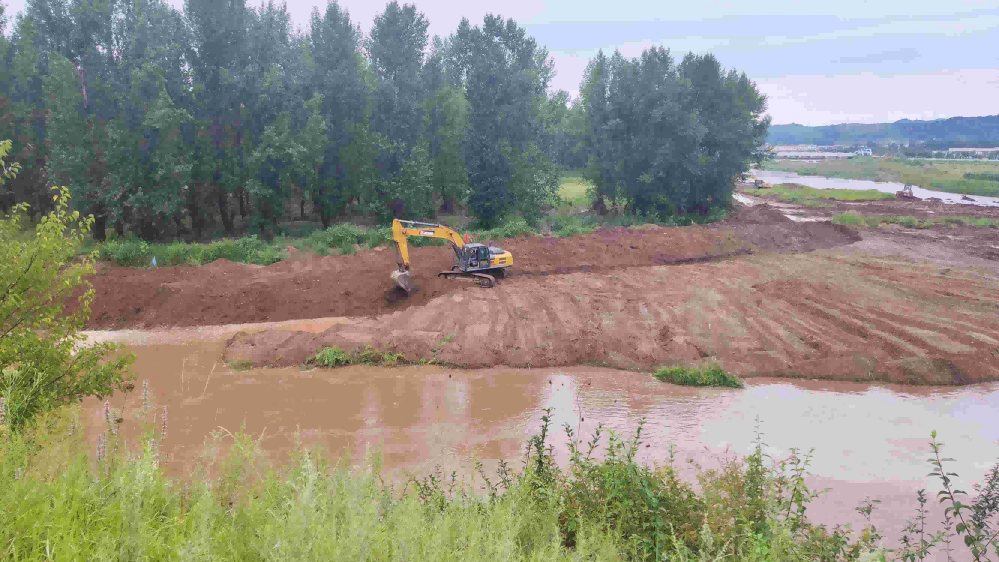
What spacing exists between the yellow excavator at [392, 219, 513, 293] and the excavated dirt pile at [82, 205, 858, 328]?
620 millimetres

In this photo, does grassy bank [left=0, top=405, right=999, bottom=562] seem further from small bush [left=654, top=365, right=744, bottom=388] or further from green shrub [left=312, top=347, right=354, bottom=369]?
green shrub [left=312, top=347, right=354, bottom=369]

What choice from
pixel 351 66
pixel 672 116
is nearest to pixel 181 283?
pixel 351 66

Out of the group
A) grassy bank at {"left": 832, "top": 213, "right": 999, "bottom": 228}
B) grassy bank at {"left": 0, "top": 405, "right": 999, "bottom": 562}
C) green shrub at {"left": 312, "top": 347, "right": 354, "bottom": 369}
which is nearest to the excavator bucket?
green shrub at {"left": 312, "top": 347, "right": 354, "bottom": 369}

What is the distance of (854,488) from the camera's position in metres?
10.5

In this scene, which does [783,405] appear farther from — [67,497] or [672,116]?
[672,116]

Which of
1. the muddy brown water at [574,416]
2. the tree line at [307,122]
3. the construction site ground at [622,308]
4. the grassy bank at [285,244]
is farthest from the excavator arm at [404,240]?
the tree line at [307,122]

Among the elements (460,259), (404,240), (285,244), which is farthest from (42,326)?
(285,244)

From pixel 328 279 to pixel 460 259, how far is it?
503 centimetres

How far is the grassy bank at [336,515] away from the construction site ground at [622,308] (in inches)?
370

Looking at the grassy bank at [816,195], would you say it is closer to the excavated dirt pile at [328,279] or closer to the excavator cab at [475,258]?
the excavated dirt pile at [328,279]

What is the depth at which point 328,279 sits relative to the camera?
22.8 m

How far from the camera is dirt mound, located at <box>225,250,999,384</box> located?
54.1 ft

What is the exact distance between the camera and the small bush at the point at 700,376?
15.3 metres

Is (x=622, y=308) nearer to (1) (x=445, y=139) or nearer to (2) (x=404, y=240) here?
(2) (x=404, y=240)
